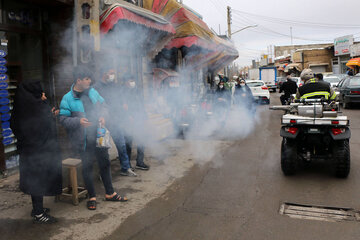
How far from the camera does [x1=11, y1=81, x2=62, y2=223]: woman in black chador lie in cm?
347

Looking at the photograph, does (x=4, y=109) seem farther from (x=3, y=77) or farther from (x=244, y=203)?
(x=244, y=203)

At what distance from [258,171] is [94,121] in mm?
2969

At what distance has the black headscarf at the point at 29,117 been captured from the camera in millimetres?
3465

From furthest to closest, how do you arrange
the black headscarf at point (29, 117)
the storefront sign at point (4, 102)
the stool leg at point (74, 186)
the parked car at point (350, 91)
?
the parked car at point (350, 91)
the storefront sign at point (4, 102)
the stool leg at point (74, 186)
the black headscarf at point (29, 117)

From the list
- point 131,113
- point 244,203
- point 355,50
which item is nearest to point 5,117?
point 131,113

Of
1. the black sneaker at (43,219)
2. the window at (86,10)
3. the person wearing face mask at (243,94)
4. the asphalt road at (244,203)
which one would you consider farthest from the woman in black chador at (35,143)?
the person wearing face mask at (243,94)

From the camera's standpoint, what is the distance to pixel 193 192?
4.52 meters

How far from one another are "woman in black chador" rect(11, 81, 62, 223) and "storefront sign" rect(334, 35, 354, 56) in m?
36.4

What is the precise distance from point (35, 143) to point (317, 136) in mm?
3957

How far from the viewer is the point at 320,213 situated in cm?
375

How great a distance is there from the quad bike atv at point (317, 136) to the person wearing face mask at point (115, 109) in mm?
2537

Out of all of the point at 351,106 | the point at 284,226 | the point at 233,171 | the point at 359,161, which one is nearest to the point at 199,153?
the point at 233,171

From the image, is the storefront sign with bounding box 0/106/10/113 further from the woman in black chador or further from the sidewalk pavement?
the woman in black chador

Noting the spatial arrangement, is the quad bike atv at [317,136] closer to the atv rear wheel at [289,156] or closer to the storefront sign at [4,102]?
the atv rear wheel at [289,156]
